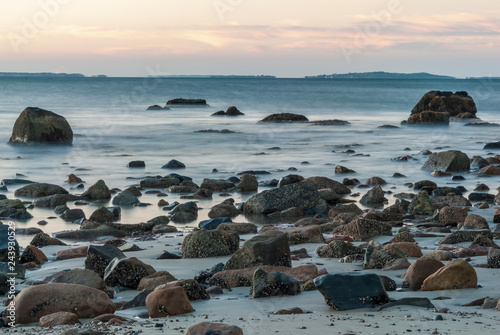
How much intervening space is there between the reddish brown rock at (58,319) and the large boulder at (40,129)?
62.9ft

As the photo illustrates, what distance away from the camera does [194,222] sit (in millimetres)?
9984

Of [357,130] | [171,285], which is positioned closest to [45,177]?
[171,285]

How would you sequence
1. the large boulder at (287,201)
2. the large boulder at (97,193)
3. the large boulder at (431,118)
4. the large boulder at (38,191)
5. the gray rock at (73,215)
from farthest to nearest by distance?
the large boulder at (431,118)
the large boulder at (38,191)
the large boulder at (97,193)
the large boulder at (287,201)
the gray rock at (73,215)

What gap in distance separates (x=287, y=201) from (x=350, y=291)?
247 inches

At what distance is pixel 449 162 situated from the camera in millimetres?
15625

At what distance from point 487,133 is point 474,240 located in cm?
2575

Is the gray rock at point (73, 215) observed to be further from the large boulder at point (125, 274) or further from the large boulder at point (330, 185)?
the large boulder at point (125, 274)

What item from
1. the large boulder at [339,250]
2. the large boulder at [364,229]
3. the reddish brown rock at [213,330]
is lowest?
the large boulder at [364,229]

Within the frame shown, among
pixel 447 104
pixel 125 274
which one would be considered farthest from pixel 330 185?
pixel 447 104

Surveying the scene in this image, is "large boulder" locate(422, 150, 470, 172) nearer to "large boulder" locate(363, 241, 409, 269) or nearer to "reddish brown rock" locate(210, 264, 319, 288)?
"large boulder" locate(363, 241, 409, 269)

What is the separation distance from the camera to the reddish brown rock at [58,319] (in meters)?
4.44

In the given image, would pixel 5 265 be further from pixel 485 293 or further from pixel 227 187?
pixel 227 187

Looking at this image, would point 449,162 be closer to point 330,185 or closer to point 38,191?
point 330,185

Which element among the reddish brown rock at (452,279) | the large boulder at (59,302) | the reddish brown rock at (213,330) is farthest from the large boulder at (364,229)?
the reddish brown rock at (213,330)
